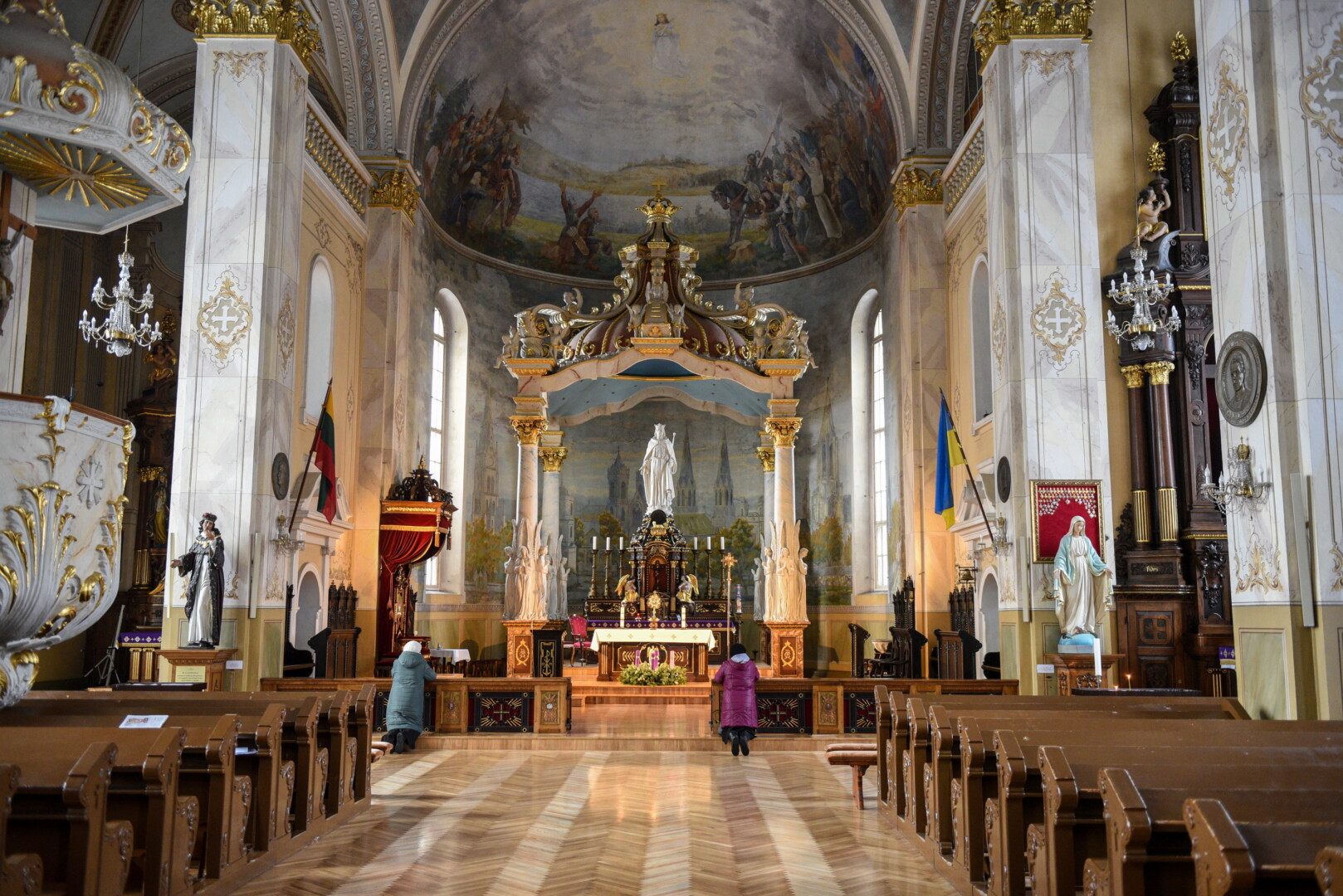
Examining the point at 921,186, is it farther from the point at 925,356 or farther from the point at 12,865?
the point at 12,865

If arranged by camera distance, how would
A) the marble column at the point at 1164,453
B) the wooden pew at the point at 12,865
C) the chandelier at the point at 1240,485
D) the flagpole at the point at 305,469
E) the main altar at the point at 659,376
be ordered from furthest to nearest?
the main altar at the point at 659,376 → the flagpole at the point at 305,469 → the marble column at the point at 1164,453 → the chandelier at the point at 1240,485 → the wooden pew at the point at 12,865

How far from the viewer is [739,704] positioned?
488 inches

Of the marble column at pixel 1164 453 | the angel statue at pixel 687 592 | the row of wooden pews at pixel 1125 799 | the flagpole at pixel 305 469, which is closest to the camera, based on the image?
the row of wooden pews at pixel 1125 799

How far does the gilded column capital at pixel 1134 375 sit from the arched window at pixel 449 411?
1322 centimetres

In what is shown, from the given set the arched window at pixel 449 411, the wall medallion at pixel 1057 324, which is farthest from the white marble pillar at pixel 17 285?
the arched window at pixel 449 411

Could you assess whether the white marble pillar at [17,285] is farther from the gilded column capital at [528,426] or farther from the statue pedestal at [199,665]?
the gilded column capital at [528,426]

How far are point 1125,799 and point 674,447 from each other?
21.7 m

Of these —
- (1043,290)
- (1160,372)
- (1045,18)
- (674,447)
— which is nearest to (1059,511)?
(1043,290)

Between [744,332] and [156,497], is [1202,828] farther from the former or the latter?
[156,497]

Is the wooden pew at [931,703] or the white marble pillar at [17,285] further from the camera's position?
the wooden pew at [931,703]

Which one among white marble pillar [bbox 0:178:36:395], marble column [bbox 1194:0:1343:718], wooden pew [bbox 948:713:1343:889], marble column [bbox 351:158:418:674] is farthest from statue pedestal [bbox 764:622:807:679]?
white marble pillar [bbox 0:178:36:395]

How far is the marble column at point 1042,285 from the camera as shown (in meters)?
11.8

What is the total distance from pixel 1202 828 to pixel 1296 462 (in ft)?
15.1

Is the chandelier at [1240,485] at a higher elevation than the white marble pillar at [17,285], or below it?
below
